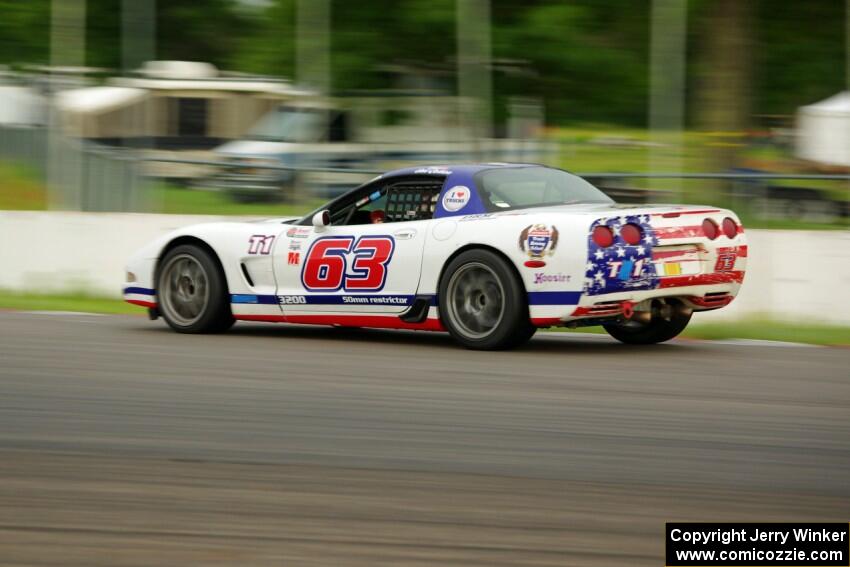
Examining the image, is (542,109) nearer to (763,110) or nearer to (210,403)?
(763,110)

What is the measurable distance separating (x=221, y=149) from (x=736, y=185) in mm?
7441

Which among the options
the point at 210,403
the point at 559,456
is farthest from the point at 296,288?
the point at 559,456

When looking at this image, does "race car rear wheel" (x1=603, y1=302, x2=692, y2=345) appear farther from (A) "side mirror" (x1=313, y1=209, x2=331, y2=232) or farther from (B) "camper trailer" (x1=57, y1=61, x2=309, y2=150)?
(B) "camper trailer" (x1=57, y1=61, x2=309, y2=150)

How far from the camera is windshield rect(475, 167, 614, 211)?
8.80 meters

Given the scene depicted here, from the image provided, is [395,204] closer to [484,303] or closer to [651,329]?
[484,303]

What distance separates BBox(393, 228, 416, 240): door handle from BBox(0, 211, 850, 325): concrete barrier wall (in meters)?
3.99

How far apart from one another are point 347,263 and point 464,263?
1042 mm

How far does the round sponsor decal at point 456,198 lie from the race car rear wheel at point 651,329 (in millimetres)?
1458

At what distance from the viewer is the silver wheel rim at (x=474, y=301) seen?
8461 millimetres

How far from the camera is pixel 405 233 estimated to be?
9.00m

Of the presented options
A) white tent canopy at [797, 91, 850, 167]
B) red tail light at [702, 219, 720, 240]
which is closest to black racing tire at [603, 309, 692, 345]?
red tail light at [702, 219, 720, 240]

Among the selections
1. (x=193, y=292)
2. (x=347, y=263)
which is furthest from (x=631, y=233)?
(x=193, y=292)

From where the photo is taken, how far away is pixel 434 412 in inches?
246

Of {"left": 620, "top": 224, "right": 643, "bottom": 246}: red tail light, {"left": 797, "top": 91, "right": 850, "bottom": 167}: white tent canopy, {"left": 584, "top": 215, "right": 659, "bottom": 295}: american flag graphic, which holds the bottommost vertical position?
{"left": 584, "top": 215, "right": 659, "bottom": 295}: american flag graphic
